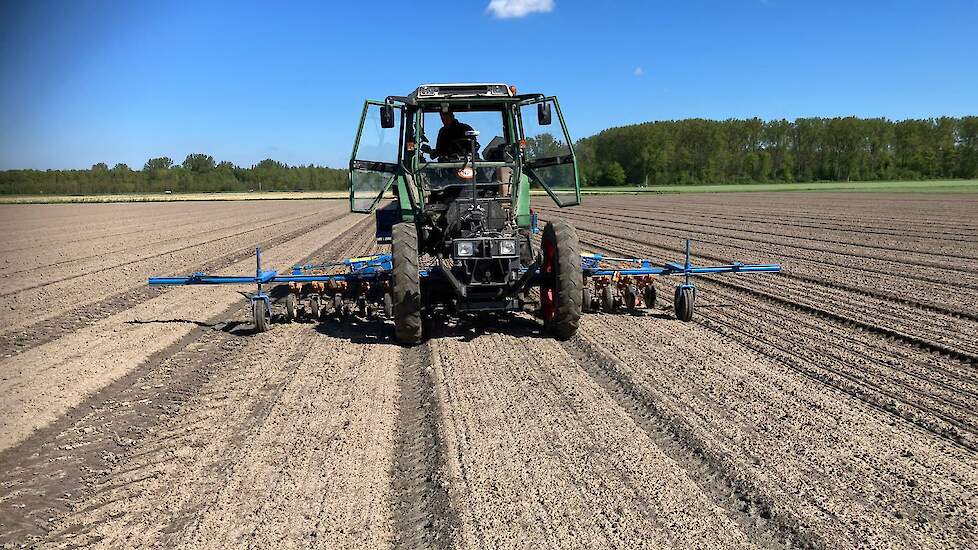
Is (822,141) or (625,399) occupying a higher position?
A: (822,141)

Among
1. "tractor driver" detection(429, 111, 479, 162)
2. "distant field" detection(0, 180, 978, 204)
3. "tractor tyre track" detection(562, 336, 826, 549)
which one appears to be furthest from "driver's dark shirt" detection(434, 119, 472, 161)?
"distant field" detection(0, 180, 978, 204)

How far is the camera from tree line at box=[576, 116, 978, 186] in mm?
72125

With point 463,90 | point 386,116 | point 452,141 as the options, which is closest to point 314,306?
point 386,116

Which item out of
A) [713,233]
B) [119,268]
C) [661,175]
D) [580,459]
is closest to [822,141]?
[661,175]

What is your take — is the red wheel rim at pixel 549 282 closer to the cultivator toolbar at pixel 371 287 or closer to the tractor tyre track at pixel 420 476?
the cultivator toolbar at pixel 371 287

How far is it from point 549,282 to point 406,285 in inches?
56.4

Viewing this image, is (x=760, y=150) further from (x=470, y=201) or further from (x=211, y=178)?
(x=470, y=201)

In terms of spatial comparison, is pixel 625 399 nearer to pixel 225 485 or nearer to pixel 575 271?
pixel 575 271

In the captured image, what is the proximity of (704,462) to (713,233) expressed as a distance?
16.1 m

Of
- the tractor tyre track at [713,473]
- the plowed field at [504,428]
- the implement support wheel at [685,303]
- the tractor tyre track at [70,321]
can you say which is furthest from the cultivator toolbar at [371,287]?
the tractor tyre track at [713,473]

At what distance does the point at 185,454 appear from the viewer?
14.0 feet

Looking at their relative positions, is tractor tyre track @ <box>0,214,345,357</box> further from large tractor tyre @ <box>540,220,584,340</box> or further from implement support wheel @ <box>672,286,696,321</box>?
implement support wheel @ <box>672,286,696,321</box>

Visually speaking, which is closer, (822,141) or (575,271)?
(575,271)

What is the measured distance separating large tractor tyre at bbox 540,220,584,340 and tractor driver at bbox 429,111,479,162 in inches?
65.7
